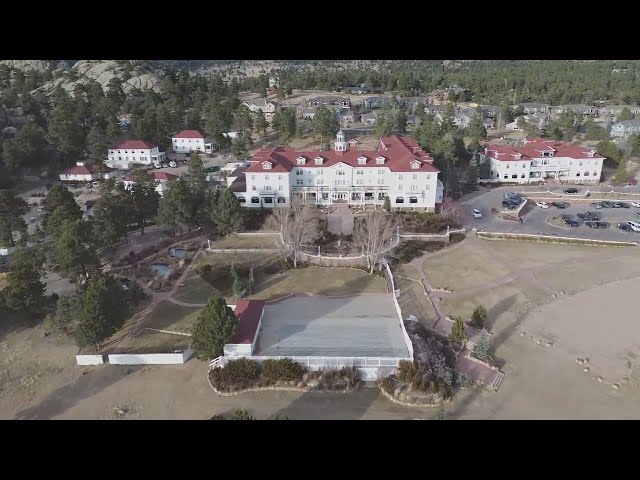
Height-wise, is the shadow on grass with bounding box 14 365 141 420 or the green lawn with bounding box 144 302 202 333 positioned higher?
the green lawn with bounding box 144 302 202 333

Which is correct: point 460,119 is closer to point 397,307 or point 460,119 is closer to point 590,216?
point 590,216

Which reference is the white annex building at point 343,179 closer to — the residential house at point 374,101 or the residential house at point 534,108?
the residential house at point 374,101

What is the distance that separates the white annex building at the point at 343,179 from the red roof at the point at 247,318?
1796 centimetres

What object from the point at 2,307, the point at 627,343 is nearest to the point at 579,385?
the point at 627,343

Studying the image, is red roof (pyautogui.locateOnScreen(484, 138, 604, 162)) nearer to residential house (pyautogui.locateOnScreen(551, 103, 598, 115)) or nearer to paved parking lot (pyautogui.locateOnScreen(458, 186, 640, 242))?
paved parking lot (pyautogui.locateOnScreen(458, 186, 640, 242))

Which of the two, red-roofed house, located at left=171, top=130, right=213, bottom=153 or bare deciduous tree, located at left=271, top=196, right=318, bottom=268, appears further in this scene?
red-roofed house, located at left=171, top=130, right=213, bottom=153

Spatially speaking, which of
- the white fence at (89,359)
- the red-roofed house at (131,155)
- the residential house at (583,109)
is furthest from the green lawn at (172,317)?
the residential house at (583,109)

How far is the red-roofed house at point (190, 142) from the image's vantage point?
213ft

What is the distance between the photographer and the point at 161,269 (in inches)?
1427

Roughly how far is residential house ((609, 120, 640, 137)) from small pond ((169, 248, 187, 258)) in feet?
233

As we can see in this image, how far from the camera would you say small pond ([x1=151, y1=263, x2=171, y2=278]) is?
3527 centimetres

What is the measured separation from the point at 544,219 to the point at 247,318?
105 ft

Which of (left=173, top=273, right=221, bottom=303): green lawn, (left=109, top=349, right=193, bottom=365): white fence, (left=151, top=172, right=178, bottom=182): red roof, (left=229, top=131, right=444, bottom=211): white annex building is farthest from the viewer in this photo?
(left=151, top=172, right=178, bottom=182): red roof

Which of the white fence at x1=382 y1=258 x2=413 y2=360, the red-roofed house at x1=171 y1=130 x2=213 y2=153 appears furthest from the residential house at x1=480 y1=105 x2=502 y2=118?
the white fence at x1=382 y1=258 x2=413 y2=360
